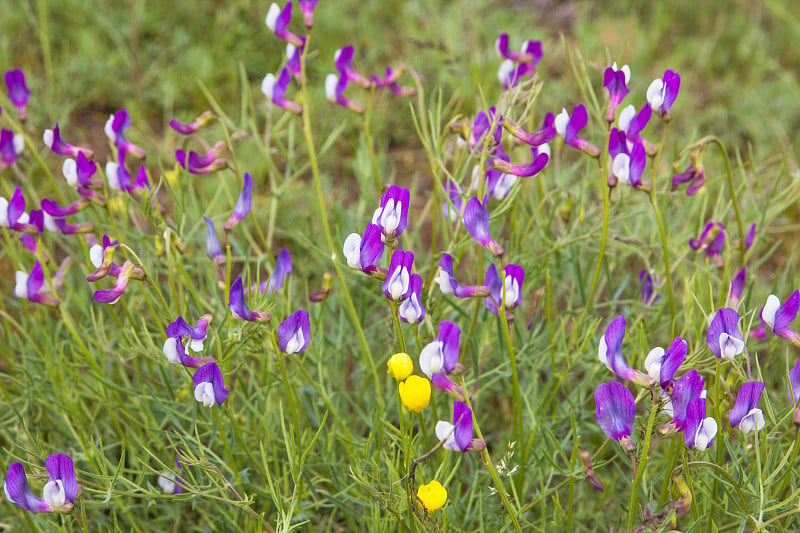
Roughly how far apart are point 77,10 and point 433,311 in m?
2.45

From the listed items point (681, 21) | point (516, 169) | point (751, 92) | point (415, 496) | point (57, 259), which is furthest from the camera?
point (681, 21)

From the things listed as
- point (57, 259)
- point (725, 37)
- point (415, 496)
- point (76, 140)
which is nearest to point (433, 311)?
point (415, 496)

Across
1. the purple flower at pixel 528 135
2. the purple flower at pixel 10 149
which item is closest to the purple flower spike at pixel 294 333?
the purple flower at pixel 528 135

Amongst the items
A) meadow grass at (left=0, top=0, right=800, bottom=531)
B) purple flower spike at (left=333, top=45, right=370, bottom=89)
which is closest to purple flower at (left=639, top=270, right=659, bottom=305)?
meadow grass at (left=0, top=0, right=800, bottom=531)

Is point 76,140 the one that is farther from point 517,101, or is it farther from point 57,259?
point 517,101

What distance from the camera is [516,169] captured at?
1.40 metres

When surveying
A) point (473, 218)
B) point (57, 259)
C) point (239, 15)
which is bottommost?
point (57, 259)

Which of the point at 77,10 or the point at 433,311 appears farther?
the point at 77,10

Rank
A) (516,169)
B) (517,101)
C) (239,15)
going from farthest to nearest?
1. (239,15)
2. (517,101)
3. (516,169)

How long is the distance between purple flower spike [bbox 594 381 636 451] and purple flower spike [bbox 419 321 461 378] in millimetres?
210

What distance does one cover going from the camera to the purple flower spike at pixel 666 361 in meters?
1.14

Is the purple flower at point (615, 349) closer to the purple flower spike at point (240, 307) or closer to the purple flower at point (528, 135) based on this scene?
the purple flower at point (528, 135)

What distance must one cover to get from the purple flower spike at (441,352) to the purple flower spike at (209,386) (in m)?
0.30

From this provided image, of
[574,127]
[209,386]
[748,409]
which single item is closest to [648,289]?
[574,127]
